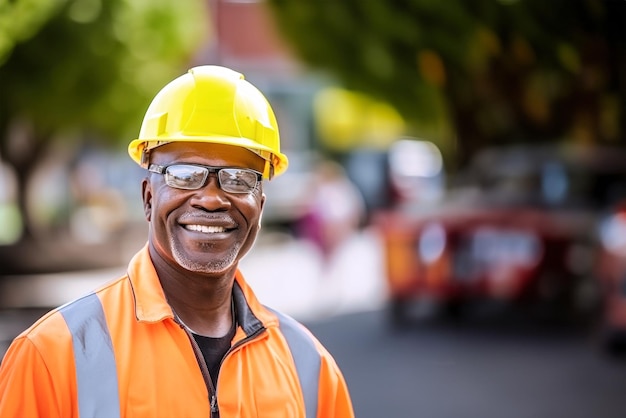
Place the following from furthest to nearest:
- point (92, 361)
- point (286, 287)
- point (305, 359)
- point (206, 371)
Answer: point (286, 287), point (305, 359), point (206, 371), point (92, 361)

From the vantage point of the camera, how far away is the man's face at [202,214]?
258cm

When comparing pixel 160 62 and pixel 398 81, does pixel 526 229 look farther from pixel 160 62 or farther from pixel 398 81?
pixel 160 62

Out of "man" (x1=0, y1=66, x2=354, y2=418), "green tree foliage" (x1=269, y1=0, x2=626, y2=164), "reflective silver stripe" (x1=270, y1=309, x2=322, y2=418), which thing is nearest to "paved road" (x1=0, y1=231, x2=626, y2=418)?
"green tree foliage" (x1=269, y1=0, x2=626, y2=164)

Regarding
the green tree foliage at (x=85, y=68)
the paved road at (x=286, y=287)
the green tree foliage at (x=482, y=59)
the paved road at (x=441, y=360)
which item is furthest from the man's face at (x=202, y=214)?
the green tree foliage at (x=482, y=59)

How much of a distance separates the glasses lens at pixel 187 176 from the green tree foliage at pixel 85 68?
30.0 feet

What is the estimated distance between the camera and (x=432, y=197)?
43.3 ft

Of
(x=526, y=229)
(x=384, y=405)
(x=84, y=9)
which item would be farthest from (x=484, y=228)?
(x=84, y=9)

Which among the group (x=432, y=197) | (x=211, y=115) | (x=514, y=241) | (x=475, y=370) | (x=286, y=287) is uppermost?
(x=211, y=115)

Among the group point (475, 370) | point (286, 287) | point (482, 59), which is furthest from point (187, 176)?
point (286, 287)

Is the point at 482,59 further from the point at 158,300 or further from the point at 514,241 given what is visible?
the point at 158,300

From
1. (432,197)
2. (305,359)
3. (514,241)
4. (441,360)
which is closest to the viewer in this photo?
(305,359)

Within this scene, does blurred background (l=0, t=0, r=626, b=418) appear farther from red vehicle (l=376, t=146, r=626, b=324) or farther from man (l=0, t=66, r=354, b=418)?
man (l=0, t=66, r=354, b=418)

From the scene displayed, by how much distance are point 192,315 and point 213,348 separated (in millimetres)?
105

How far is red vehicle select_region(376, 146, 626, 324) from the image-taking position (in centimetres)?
1102
